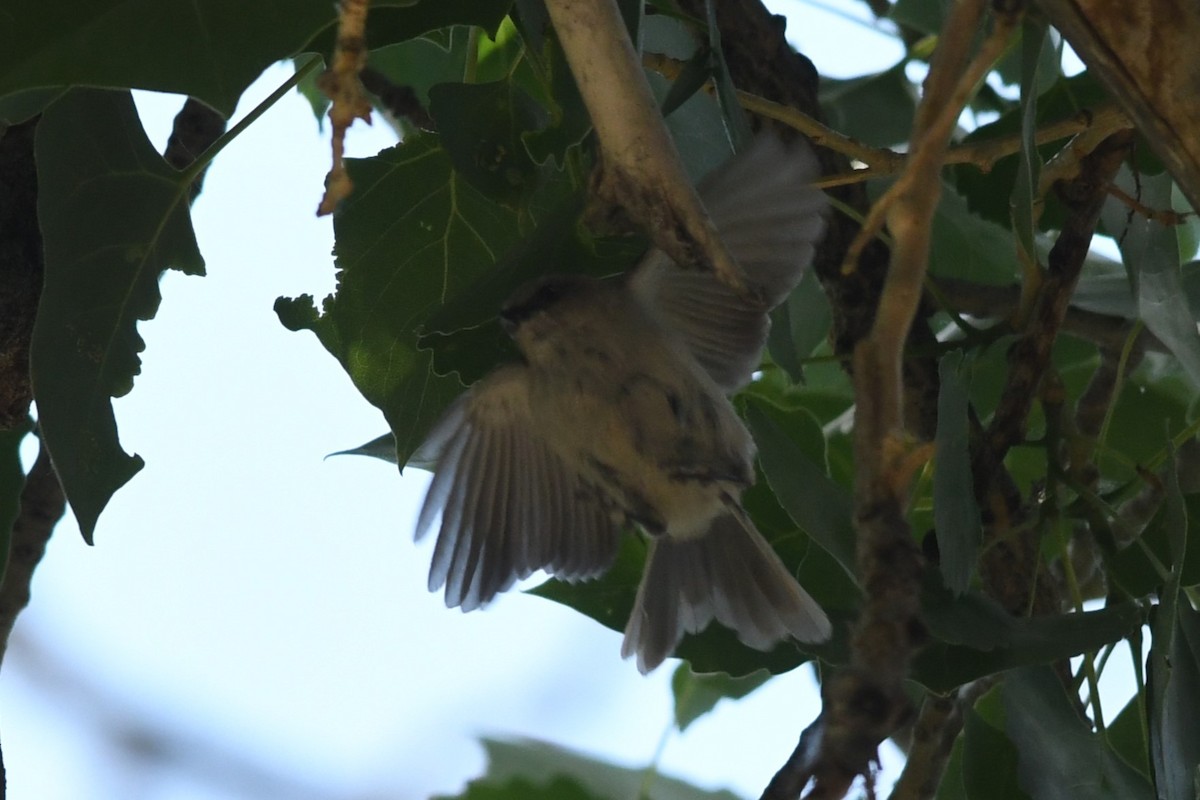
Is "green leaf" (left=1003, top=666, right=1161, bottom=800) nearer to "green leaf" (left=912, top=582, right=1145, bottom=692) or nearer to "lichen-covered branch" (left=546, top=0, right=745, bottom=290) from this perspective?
"green leaf" (left=912, top=582, right=1145, bottom=692)

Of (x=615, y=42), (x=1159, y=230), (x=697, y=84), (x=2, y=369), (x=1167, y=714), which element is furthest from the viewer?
(x=1159, y=230)

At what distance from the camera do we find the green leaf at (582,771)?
5.11ft

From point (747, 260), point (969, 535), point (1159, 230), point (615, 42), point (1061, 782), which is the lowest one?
point (1061, 782)

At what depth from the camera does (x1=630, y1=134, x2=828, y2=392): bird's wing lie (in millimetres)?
1012

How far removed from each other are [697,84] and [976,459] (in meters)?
0.48

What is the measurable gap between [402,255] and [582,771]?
96cm

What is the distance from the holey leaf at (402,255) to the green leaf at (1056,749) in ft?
1.77

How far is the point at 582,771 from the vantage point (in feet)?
5.99

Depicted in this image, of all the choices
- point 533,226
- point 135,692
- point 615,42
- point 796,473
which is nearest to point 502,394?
point 533,226

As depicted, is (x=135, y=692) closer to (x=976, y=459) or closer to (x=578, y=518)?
(x=578, y=518)

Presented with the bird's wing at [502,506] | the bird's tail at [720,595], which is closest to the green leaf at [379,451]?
the bird's wing at [502,506]

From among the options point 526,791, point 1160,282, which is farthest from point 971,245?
point 526,791

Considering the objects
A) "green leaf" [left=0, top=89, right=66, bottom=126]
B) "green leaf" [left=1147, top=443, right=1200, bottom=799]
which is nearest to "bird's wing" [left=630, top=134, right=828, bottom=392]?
"green leaf" [left=1147, top=443, right=1200, bottom=799]

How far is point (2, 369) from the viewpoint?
1.11 metres
